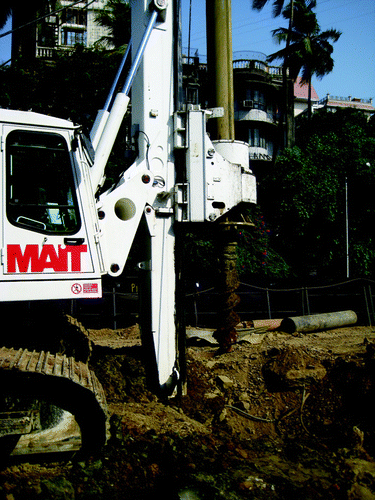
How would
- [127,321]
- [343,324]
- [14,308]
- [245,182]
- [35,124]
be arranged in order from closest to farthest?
[35,124] < [14,308] < [245,182] < [343,324] < [127,321]

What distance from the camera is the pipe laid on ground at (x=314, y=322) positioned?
10914 millimetres

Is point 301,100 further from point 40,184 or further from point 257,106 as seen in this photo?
point 40,184

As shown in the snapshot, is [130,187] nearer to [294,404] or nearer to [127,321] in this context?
[294,404]

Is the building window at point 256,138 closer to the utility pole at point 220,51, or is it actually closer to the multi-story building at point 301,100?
the multi-story building at point 301,100

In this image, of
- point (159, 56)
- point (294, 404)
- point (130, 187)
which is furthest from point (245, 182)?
point (294, 404)

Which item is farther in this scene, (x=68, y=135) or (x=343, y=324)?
(x=343, y=324)

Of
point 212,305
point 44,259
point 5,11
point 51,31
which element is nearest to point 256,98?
point 51,31

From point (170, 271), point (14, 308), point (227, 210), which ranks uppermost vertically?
point (227, 210)

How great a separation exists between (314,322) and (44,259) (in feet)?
27.1

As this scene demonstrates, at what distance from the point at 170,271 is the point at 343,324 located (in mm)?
8043

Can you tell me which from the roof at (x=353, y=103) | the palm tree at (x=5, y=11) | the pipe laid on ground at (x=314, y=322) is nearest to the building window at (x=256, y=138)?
the palm tree at (x=5, y=11)

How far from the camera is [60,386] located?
162 inches

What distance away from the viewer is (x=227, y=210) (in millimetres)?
5180

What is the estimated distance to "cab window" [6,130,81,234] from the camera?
13.7 feet
